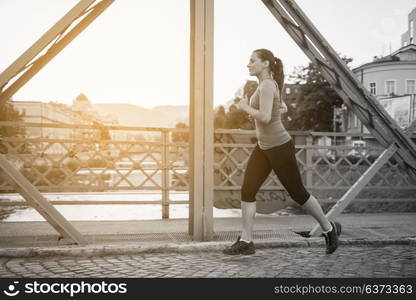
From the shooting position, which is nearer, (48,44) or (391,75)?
(48,44)

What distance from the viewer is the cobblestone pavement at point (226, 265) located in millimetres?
4492

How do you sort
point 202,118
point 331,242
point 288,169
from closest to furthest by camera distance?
point 288,169 < point 331,242 < point 202,118

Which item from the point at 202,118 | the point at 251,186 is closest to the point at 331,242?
the point at 251,186

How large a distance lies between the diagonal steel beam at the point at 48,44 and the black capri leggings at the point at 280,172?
96.7 inches

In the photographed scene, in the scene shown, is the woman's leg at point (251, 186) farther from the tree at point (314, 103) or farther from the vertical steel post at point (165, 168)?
the tree at point (314, 103)

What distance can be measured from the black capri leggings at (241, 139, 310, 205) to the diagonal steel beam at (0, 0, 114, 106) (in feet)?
8.06

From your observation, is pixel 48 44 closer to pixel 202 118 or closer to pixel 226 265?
pixel 202 118

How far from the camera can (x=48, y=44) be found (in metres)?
5.10

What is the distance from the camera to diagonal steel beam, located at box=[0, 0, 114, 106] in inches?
197

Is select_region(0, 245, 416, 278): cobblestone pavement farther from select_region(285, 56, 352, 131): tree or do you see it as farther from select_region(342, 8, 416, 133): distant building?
select_region(285, 56, 352, 131): tree

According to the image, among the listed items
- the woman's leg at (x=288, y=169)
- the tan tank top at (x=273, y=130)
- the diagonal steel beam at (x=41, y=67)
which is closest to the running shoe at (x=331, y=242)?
the woman's leg at (x=288, y=169)

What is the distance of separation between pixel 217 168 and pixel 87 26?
12.2ft

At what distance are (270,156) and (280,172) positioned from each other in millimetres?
200

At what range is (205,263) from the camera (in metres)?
4.93
